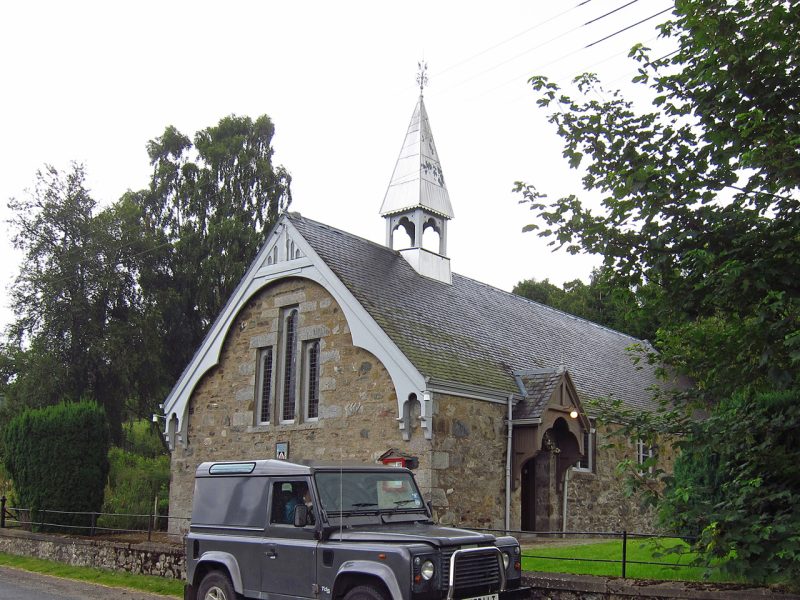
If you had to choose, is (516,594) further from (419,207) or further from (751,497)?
(419,207)

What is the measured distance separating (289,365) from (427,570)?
12194mm

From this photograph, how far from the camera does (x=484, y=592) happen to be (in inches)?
319

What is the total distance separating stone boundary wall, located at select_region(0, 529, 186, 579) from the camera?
14398 mm

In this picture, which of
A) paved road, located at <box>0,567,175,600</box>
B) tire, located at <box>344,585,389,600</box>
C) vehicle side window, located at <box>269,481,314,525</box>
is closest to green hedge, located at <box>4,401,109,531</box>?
paved road, located at <box>0,567,175,600</box>

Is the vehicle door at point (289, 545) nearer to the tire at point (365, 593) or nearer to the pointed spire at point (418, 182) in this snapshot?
the tire at point (365, 593)

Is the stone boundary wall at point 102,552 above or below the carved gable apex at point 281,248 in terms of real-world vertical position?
below

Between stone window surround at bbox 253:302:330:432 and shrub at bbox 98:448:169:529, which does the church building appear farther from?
shrub at bbox 98:448:169:529

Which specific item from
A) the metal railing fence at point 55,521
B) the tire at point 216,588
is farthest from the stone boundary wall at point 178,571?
the tire at point 216,588

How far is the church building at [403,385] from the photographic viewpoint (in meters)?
16.8

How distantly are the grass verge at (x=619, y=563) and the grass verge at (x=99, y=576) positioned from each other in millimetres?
5874

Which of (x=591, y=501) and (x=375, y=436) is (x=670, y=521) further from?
(x=591, y=501)

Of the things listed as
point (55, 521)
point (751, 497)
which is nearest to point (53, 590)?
point (55, 521)

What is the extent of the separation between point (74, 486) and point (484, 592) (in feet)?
49.8

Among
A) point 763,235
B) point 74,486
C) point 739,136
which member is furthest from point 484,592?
point 74,486
